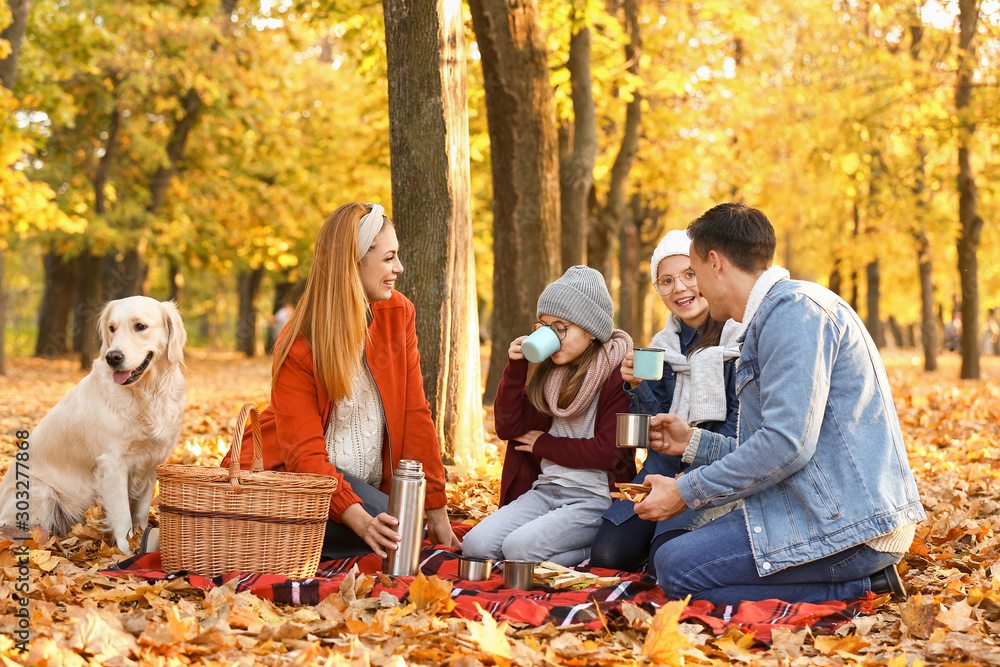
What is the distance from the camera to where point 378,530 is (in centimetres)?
391

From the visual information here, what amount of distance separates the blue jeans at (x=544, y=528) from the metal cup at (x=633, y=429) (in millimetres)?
760

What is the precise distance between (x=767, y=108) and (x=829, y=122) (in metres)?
2.79

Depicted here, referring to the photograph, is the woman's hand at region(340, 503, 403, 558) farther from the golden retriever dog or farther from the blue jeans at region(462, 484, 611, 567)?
the golden retriever dog

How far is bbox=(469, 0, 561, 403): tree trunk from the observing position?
8195 mm

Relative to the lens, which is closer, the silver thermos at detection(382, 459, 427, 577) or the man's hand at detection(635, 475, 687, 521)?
the man's hand at detection(635, 475, 687, 521)

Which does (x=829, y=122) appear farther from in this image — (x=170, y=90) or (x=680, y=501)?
(x=680, y=501)

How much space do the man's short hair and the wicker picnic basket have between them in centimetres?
198

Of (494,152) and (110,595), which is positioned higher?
(494,152)

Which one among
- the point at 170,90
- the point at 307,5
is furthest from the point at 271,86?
the point at 307,5

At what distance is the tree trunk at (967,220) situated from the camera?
44.3 feet

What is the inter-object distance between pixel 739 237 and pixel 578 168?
7.48 meters

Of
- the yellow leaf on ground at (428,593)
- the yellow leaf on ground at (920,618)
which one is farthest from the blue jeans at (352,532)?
the yellow leaf on ground at (920,618)

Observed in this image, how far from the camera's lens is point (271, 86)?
20.4 m

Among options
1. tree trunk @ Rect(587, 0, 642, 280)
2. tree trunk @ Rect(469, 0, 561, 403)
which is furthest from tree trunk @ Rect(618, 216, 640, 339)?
tree trunk @ Rect(469, 0, 561, 403)
